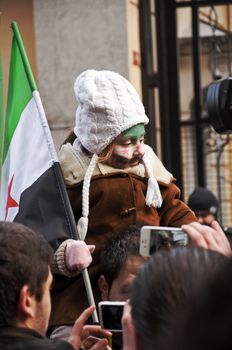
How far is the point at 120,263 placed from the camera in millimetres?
3773

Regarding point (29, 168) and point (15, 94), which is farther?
point (15, 94)

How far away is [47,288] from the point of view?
2789 millimetres

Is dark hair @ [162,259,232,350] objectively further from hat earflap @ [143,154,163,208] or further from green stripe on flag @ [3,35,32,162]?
green stripe on flag @ [3,35,32,162]

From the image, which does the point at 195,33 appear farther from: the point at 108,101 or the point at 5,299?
the point at 5,299

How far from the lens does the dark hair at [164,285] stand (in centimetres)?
180

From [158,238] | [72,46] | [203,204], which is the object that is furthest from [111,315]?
[72,46]

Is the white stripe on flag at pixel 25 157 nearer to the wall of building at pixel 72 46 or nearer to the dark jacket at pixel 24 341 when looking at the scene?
the dark jacket at pixel 24 341

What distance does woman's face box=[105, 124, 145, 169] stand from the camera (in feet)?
12.7

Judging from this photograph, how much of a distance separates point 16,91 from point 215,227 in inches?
80.6

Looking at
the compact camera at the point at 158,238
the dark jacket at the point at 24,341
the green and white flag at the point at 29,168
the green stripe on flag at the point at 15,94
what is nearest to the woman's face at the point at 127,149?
the green and white flag at the point at 29,168

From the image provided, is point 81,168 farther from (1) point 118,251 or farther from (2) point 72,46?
(2) point 72,46

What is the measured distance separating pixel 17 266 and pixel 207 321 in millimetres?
1200

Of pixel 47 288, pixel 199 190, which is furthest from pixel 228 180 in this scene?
pixel 47 288

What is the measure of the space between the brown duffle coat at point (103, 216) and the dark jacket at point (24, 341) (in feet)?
3.72
